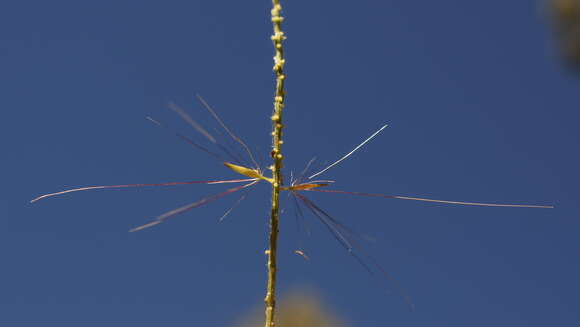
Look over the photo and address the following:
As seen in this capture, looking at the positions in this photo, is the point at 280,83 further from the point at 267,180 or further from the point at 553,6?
the point at 553,6

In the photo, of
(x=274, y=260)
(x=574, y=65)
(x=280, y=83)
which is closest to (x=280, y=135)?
(x=280, y=83)

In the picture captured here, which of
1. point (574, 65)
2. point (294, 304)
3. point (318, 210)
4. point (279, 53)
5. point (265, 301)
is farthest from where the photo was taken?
point (294, 304)

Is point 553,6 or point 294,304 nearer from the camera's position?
point 553,6

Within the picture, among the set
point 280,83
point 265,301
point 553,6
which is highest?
point 553,6

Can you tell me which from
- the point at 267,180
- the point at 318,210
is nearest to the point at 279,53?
the point at 267,180

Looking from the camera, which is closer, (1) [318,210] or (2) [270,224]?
(2) [270,224]

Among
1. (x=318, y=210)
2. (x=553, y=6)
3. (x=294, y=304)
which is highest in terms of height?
(x=553, y=6)

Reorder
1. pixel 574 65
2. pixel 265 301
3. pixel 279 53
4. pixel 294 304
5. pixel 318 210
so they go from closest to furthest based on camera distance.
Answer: pixel 265 301
pixel 279 53
pixel 318 210
pixel 574 65
pixel 294 304

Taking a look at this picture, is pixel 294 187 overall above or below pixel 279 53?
below

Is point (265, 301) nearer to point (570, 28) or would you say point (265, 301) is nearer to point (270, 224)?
point (270, 224)
